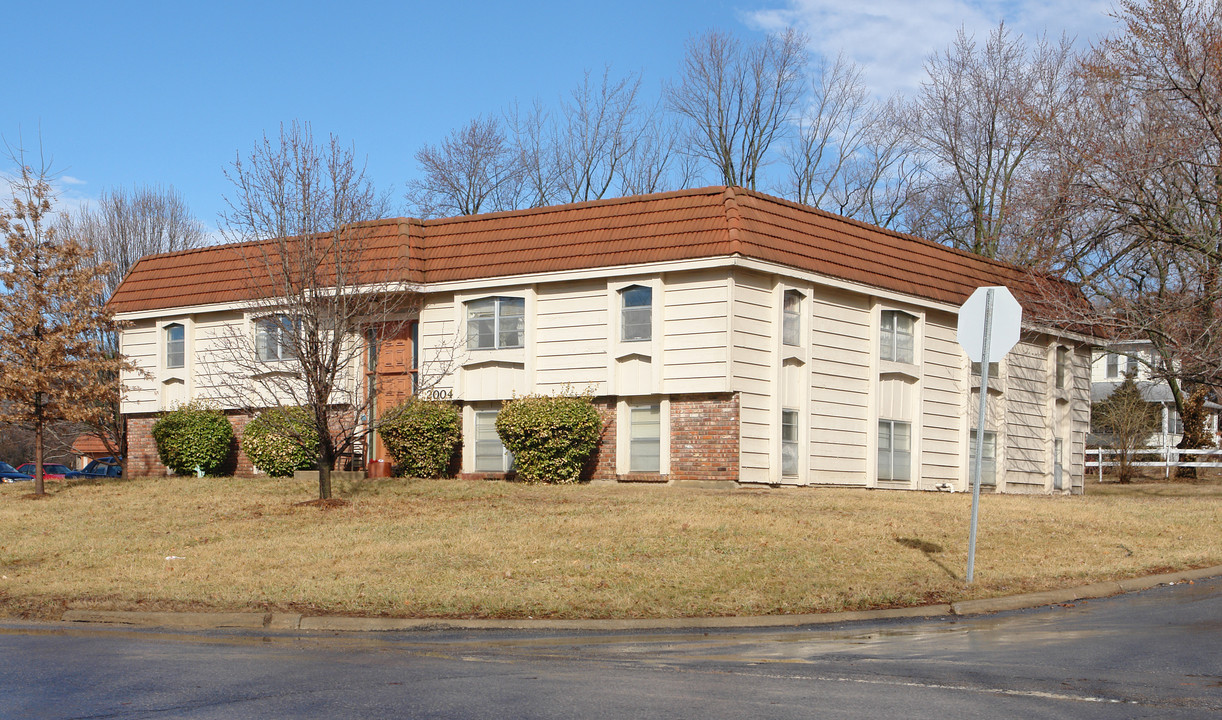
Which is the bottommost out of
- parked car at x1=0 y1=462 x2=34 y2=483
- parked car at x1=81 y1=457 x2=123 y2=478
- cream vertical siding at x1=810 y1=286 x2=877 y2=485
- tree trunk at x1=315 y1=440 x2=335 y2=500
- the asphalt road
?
parked car at x1=0 y1=462 x2=34 y2=483

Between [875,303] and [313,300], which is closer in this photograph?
[313,300]

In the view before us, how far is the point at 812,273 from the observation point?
880 inches

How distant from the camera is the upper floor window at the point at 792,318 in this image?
73.8 ft

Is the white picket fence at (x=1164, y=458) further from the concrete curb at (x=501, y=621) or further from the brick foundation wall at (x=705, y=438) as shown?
the concrete curb at (x=501, y=621)

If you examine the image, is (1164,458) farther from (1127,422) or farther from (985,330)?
(985,330)

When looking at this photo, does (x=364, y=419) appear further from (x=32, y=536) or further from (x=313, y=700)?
(x=313, y=700)

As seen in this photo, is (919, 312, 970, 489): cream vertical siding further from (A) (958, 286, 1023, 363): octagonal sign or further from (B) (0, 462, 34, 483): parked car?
(B) (0, 462, 34, 483): parked car

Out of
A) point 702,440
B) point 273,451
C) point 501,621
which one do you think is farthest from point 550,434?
point 501,621

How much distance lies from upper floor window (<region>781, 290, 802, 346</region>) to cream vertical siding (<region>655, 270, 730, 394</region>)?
1.74 metres

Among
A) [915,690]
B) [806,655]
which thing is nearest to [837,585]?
[806,655]

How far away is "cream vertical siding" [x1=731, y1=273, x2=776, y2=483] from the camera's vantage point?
21406 mm

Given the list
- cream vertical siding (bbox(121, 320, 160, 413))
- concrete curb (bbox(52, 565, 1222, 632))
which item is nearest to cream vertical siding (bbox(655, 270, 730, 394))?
concrete curb (bbox(52, 565, 1222, 632))

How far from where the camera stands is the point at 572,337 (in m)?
23.0

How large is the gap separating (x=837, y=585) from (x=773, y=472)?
9.47m
